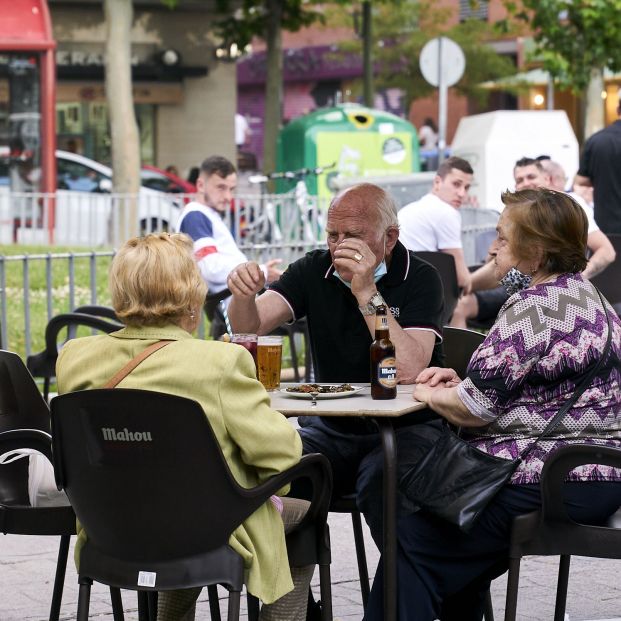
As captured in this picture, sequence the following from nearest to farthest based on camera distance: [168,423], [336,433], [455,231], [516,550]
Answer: [168,423]
[516,550]
[336,433]
[455,231]

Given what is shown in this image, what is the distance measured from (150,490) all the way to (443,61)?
12735mm

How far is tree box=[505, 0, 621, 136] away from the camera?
1003 inches

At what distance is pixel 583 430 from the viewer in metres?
4.01

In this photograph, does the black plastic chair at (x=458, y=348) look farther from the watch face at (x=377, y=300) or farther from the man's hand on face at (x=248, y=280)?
the man's hand on face at (x=248, y=280)

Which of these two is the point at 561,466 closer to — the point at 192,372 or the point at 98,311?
the point at 192,372

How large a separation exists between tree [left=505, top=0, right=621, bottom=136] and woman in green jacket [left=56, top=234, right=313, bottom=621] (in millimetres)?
22509

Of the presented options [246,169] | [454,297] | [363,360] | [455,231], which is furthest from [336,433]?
[246,169]

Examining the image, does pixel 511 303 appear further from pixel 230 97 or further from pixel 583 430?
pixel 230 97

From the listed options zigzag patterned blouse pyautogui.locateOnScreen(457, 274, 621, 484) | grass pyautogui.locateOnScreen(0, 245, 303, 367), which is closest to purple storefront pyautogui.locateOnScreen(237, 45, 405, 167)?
grass pyautogui.locateOnScreen(0, 245, 303, 367)

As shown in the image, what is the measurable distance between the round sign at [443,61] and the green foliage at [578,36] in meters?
10.3

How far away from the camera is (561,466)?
3.90 meters

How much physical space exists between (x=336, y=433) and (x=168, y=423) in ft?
4.81

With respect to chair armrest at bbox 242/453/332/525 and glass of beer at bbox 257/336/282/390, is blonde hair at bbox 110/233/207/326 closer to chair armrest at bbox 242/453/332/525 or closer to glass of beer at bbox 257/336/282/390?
chair armrest at bbox 242/453/332/525

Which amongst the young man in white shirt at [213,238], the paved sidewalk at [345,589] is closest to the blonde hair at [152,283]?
the paved sidewalk at [345,589]
